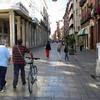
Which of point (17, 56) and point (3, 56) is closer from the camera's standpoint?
point (3, 56)

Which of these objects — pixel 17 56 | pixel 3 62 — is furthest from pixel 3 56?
pixel 17 56

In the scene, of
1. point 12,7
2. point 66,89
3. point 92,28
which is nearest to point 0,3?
point 12,7

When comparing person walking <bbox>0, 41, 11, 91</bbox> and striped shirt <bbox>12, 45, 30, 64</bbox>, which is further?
striped shirt <bbox>12, 45, 30, 64</bbox>

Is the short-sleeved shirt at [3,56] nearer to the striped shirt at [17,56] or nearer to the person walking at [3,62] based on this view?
the person walking at [3,62]

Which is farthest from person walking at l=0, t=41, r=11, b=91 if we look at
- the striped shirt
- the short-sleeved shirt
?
the striped shirt

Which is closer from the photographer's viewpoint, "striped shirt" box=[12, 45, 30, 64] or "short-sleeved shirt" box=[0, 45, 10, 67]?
"short-sleeved shirt" box=[0, 45, 10, 67]

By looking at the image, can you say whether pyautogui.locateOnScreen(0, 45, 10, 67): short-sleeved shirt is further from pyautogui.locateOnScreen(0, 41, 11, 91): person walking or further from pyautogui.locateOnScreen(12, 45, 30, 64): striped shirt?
pyautogui.locateOnScreen(12, 45, 30, 64): striped shirt

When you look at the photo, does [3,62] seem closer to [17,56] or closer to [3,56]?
[3,56]

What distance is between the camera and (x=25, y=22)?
2393 inches

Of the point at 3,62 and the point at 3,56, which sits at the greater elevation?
the point at 3,56

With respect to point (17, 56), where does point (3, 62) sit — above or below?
below

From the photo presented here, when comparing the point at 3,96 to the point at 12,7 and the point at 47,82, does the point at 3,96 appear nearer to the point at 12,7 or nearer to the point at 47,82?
the point at 47,82

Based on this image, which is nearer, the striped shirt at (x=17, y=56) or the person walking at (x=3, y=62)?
the person walking at (x=3, y=62)

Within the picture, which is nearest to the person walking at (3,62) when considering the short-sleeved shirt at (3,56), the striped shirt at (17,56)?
the short-sleeved shirt at (3,56)
